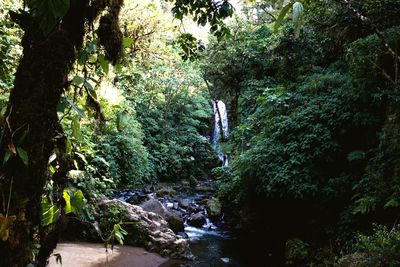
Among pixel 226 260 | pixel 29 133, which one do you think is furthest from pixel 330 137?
pixel 29 133

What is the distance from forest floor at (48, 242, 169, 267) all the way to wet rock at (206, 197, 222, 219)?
195 inches

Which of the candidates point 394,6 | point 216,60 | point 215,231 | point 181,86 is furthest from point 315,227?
point 181,86

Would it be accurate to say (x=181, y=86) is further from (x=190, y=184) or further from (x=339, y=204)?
(x=339, y=204)

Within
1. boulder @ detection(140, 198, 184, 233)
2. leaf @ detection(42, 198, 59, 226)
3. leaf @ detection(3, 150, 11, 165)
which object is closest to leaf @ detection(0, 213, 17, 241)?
leaf @ detection(3, 150, 11, 165)

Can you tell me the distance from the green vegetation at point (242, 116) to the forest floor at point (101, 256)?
619 millimetres

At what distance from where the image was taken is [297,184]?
24.7 feet

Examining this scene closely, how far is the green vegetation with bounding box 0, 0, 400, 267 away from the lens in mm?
1146

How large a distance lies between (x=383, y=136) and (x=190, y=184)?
13502 millimetres

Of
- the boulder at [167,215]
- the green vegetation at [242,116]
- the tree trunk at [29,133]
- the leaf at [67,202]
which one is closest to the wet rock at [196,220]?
Result: the green vegetation at [242,116]

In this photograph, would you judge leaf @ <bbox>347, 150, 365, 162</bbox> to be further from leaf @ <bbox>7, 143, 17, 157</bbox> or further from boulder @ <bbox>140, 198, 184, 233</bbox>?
leaf @ <bbox>7, 143, 17, 157</bbox>

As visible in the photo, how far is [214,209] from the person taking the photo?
1209 cm

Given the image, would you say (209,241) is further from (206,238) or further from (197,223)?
(197,223)

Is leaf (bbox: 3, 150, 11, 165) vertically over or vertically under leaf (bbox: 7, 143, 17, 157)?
under

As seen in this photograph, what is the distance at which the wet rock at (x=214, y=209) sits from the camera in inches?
467
